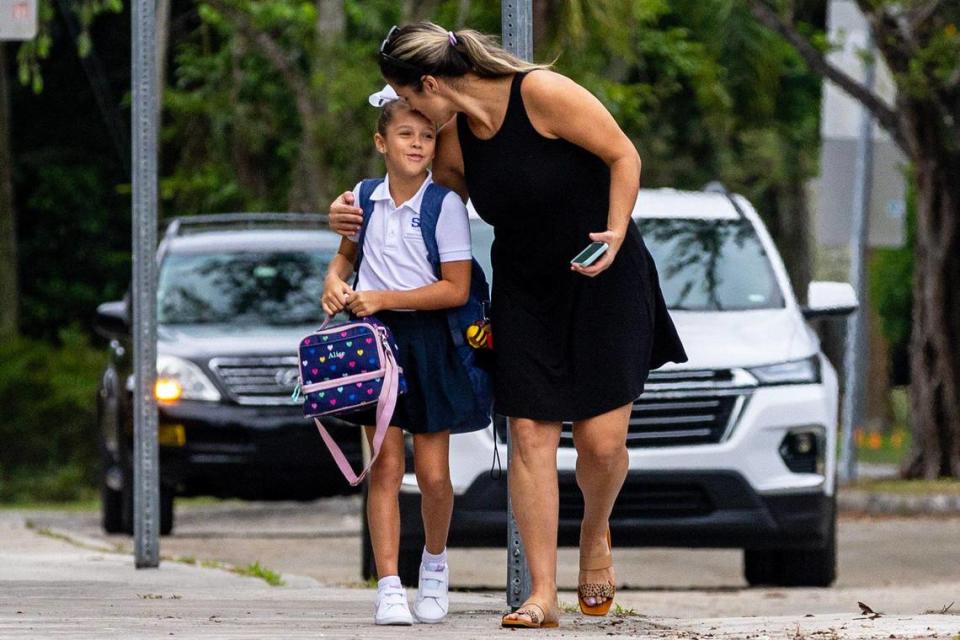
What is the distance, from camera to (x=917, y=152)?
59.2ft

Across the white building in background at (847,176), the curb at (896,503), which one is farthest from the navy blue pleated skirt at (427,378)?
the white building in background at (847,176)

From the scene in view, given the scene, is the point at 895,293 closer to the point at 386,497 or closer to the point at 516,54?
the point at 516,54

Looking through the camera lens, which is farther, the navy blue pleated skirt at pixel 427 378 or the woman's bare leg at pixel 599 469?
the navy blue pleated skirt at pixel 427 378

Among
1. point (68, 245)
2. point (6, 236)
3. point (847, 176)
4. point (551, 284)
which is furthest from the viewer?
point (68, 245)

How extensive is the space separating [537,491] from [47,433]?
13081 mm

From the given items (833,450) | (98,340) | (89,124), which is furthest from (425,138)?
(89,124)

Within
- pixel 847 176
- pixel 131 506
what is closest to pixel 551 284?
pixel 131 506

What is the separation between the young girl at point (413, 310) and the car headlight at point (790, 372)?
10.3ft

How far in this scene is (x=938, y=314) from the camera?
719 inches

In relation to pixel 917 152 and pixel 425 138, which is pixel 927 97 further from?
pixel 425 138

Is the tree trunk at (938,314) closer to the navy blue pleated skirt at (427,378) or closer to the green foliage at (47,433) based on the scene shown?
the green foliage at (47,433)

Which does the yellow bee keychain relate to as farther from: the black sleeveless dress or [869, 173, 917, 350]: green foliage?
[869, 173, 917, 350]: green foliage

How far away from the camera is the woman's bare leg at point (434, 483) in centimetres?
709

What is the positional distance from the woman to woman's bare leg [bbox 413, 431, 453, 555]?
0.92ft
